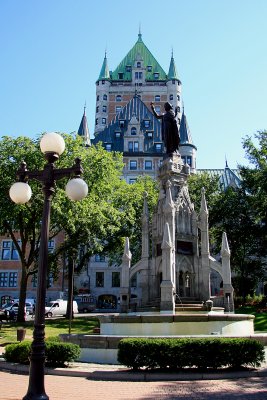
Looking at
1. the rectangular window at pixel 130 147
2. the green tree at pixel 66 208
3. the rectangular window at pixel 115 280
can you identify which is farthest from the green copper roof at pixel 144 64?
the green tree at pixel 66 208

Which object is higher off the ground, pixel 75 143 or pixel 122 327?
pixel 75 143

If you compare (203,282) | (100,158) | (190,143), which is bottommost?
(203,282)

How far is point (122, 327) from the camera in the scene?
15414 millimetres

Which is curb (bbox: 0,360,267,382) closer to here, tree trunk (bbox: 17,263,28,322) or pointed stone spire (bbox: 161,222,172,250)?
pointed stone spire (bbox: 161,222,172,250)

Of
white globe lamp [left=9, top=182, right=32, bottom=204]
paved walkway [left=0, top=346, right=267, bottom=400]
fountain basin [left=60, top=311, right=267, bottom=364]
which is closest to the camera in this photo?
white globe lamp [left=9, top=182, right=32, bottom=204]

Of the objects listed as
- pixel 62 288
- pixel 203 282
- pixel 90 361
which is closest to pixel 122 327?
pixel 90 361

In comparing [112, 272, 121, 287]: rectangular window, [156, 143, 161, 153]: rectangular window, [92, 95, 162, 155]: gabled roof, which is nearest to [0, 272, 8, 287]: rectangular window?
[112, 272, 121, 287]: rectangular window

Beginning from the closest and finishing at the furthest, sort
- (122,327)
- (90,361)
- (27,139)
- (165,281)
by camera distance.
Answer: (90,361), (122,327), (165,281), (27,139)

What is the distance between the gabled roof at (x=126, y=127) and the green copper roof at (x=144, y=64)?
17.8m

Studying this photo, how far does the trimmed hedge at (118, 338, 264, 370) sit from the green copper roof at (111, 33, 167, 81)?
8166 centimetres

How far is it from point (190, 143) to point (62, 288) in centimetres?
3138

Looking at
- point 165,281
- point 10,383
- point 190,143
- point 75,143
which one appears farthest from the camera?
point 190,143

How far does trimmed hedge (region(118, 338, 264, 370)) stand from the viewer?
35.6 feet

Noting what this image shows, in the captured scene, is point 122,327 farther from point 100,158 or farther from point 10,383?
point 100,158
